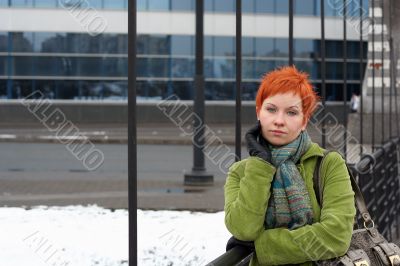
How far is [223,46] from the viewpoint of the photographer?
103ft

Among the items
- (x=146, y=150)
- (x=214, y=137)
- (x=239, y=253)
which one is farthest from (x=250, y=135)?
(x=214, y=137)

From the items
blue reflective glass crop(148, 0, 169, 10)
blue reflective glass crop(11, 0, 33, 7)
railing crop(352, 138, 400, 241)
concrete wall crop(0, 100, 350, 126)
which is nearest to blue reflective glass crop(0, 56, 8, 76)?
concrete wall crop(0, 100, 350, 126)

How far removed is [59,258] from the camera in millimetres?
4680

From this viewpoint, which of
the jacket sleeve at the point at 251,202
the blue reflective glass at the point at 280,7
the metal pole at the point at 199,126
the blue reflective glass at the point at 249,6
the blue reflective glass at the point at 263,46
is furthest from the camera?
the blue reflective glass at the point at 263,46

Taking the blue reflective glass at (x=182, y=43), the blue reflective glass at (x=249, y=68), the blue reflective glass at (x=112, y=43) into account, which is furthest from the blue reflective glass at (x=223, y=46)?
the blue reflective glass at (x=112, y=43)

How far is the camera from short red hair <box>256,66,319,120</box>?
1979 millimetres

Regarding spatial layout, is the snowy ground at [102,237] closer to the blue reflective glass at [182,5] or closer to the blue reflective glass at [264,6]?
the blue reflective glass at [182,5]

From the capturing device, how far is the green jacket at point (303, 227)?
1.95m

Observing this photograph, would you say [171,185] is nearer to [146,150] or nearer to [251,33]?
[146,150]

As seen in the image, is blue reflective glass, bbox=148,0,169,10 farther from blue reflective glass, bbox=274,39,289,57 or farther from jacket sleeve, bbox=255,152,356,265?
jacket sleeve, bbox=255,152,356,265

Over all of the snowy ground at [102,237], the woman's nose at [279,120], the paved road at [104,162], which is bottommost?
the paved road at [104,162]

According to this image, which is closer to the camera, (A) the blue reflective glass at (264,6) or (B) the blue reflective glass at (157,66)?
(A) the blue reflective glass at (264,6)

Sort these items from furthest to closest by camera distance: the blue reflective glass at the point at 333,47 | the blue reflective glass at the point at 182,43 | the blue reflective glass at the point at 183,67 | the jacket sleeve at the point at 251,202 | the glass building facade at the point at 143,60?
the blue reflective glass at the point at 333,47
the blue reflective glass at the point at 183,67
the blue reflective glass at the point at 182,43
the glass building facade at the point at 143,60
the jacket sleeve at the point at 251,202

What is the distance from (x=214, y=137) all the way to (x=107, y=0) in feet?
37.2
